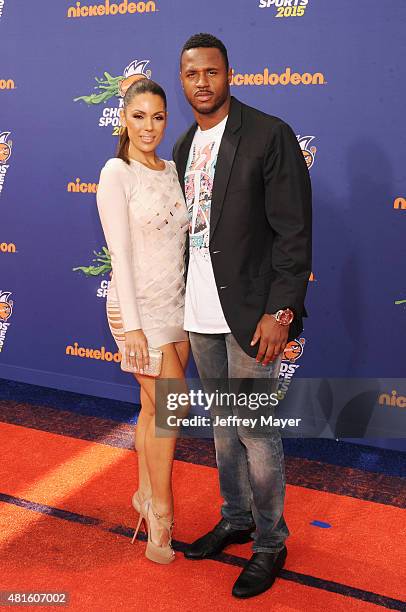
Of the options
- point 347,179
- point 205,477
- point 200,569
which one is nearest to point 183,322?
Result: point 200,569

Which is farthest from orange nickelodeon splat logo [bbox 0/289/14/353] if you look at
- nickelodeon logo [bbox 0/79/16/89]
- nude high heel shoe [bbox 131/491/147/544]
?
nude high heel shoe [bbox 131/491/147/544]

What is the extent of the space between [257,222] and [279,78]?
5.64 ft

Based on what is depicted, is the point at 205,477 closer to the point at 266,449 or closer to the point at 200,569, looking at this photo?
the point at 200,569

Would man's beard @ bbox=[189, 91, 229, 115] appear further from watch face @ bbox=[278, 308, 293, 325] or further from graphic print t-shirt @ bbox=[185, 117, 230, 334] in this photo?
watch face @ bbox=[278, 308, 293, 325]

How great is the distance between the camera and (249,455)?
8.38ft

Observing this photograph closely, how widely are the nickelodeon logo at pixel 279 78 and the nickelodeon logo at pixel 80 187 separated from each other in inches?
42.4

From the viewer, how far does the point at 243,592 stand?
99.0 inches

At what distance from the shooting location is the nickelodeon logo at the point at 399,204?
363cm

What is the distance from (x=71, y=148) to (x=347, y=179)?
1746 mm

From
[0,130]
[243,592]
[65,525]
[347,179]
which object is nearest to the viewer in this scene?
[243,592]

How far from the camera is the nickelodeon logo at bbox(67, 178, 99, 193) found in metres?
4.50

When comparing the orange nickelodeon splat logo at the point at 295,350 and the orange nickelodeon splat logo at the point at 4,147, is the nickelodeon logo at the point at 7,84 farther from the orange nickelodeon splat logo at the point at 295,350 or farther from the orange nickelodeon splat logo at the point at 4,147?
the orange nickelodeon splat logo at the point at 295,350

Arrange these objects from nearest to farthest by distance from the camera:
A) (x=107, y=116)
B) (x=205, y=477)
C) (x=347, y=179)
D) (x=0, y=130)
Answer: (x=205, y=477) → (x=347, y=179) → (x=107, y=116) → (x=0, y=130)

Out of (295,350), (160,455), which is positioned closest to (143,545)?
(160,455)
